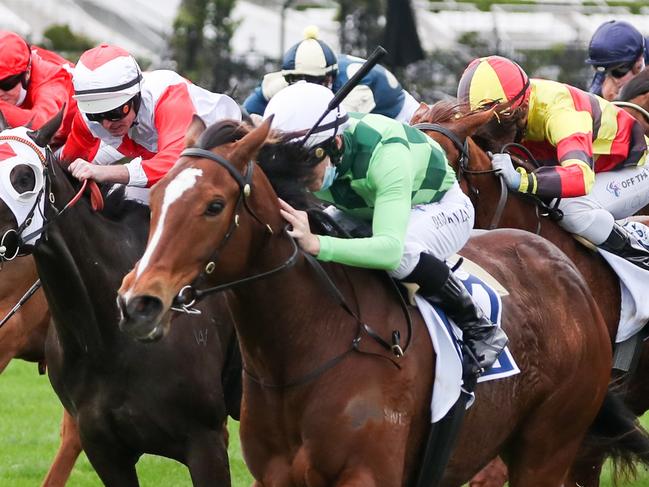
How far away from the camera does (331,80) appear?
7.46 meters

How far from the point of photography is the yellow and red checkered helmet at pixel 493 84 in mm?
6066

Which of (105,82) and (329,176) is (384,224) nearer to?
(329,176)

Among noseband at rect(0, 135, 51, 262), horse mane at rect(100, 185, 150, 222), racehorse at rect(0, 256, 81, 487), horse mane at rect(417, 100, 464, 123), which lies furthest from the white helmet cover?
racehorse at rect(0, 256, 81, 487)

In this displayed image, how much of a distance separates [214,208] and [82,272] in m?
1.45

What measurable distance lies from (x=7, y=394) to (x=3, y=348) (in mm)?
2721

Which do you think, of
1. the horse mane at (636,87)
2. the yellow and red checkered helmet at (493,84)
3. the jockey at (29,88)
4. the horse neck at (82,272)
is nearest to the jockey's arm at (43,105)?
the jockey at (29,88)

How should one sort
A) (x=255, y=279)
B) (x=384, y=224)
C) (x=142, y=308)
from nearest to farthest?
(x=142, y=308)
(x=255, y=279)
(x=384, y=224)

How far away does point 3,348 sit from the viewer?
668cm

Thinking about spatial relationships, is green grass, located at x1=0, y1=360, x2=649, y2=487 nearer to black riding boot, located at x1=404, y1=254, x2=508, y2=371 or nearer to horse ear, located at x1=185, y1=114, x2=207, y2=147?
black riding boot, located at x1=404, y1=254, x2=508, y2=371

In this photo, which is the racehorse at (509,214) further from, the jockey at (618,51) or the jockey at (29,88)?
the jockey at (618,51)

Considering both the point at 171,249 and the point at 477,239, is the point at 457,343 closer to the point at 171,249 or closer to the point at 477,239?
the point at 477,239

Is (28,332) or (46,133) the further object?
(28,332)

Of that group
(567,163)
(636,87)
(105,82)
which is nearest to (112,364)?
(105,82)

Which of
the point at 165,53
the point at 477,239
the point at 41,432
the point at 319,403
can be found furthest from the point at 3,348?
the point at 165,53
